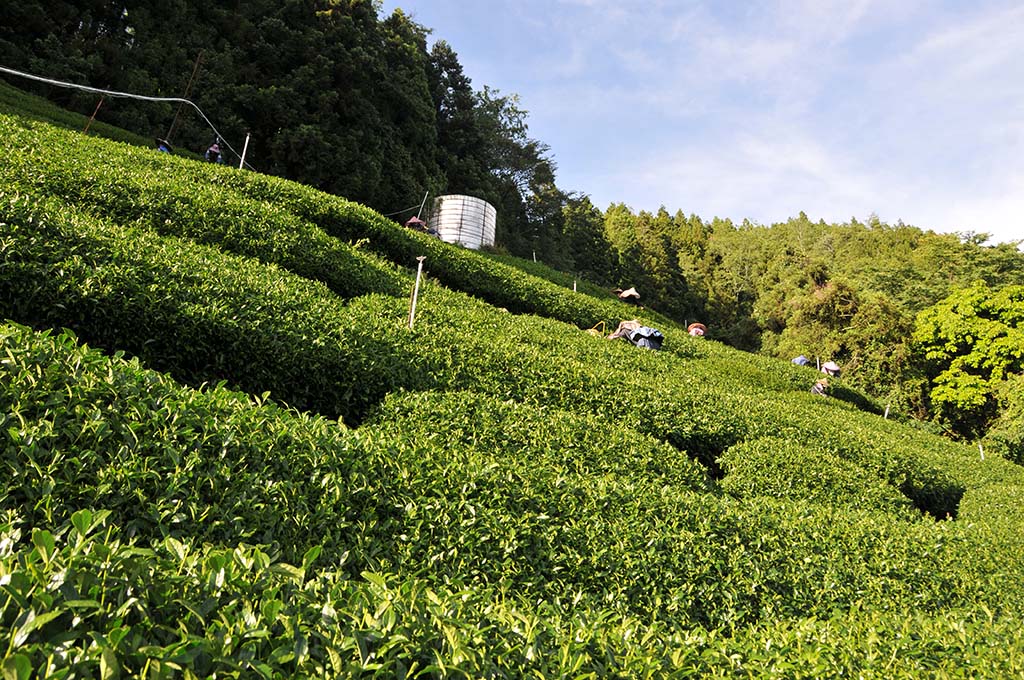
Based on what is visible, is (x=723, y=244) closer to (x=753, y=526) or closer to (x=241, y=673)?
(x=753, y=526)

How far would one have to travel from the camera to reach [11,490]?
3455 millimetres

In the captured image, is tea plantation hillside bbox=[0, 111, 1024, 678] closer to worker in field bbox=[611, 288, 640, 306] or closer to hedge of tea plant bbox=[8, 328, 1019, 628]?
hedge of tea plant bbox=[8, 328, 1019, 628]

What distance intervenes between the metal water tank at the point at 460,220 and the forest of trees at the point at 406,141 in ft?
4.93

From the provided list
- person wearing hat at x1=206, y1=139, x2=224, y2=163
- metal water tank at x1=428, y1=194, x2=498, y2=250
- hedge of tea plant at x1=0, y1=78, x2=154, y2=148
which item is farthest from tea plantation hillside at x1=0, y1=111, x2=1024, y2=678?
metal water tank at x1=428, y1=194, x2=498, y2=250

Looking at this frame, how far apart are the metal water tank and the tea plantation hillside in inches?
798

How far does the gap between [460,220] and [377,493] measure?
29521 mm

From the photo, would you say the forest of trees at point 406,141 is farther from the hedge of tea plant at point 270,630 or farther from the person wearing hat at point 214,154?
the hedge of tea plant at point 270,630

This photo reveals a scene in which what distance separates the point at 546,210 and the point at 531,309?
34.0 metres

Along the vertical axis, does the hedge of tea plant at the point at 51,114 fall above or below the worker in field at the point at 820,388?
above

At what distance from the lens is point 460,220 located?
110ft

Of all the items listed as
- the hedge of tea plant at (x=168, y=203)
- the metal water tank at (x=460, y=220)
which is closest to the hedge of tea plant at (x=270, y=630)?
the hedge of tea plant at (x=168, y=203)

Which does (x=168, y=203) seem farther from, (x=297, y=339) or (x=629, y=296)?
(x=629, y=296)

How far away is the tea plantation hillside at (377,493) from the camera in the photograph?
9.02 feet

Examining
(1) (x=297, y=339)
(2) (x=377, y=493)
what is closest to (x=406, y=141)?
(1) (x=297, y=339)
